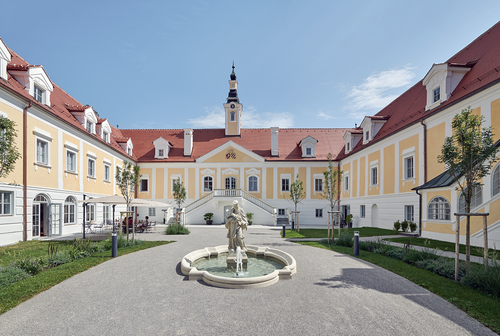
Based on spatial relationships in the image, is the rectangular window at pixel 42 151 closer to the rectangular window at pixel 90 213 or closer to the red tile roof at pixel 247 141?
the rectangular window at pixel 90 213

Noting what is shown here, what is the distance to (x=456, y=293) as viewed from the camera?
6.64m

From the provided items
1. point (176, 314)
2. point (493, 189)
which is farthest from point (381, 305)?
point (493, 189)

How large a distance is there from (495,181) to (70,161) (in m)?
25.5

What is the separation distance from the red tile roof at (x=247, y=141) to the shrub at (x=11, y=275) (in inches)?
956

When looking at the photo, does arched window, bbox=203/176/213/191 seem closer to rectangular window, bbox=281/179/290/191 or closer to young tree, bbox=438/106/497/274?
rectangular window, bbox=281/179/290/191

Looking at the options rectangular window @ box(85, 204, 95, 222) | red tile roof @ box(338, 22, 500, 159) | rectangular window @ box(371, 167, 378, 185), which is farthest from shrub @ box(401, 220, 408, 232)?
rectangular window @ box(85, 204, 95, 222)

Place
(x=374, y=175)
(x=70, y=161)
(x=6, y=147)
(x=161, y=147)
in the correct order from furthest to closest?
(x=161, y=147)
(x=374, y=175)
(x=70, y=161)
(x=6, y=147)

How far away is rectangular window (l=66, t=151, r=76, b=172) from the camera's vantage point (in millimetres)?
19581

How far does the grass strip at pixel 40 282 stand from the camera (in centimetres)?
624

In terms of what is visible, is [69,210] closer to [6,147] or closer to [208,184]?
[6,147]

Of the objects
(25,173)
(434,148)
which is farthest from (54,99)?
(434,148)

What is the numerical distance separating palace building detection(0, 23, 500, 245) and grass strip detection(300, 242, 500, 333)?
632 cm

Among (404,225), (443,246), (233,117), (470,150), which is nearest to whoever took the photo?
(470,150)

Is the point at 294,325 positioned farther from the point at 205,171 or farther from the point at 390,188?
the point at 205,171
